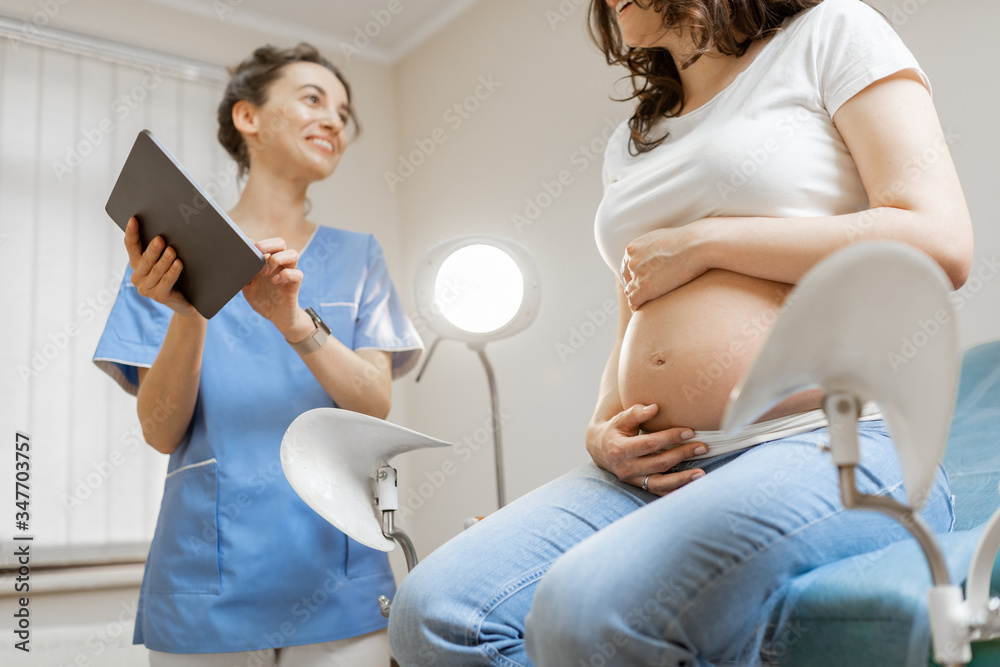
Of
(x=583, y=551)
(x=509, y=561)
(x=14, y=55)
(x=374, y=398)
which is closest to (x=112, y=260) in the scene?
(x=14, y=55)

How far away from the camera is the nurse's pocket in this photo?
48.8 inches

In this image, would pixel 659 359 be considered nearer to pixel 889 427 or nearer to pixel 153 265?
pixel 889 427

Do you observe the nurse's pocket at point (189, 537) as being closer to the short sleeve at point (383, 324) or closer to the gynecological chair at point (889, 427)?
the short sleeve at point (383, 324)

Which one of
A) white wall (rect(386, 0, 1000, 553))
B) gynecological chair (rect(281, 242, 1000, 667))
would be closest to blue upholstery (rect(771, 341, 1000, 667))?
gynecological chair (rect(281, 242, 1000, 667))

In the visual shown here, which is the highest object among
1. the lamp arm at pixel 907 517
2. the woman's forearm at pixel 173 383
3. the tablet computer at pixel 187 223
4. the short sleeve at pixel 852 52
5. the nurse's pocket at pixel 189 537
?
the short sleeve at pixel 852 52

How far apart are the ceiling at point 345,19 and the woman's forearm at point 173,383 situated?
5.78 feet

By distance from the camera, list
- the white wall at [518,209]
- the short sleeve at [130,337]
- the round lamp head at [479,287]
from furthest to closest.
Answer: the white wall at [518,209] < the round lamp head at [479,287] < the short sleeve at [130,337]

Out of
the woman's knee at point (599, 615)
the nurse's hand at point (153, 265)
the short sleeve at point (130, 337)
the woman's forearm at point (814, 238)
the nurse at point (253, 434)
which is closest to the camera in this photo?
the woman's knee at point (599, 615)

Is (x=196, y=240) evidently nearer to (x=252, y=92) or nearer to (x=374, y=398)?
(x=374, y=398)

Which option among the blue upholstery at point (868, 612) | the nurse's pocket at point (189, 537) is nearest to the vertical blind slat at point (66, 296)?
the nurse's pocket at point (189, 537)

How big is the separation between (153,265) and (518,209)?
1.30 metres

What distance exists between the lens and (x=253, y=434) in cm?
132

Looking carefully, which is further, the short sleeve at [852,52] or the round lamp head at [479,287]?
the round lamp head at [479,287]

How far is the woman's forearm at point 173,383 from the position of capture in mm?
1241
